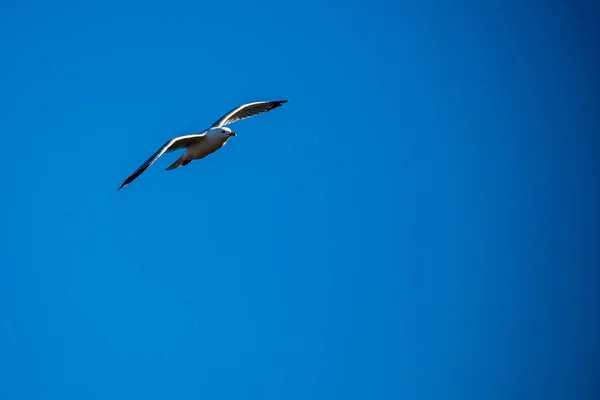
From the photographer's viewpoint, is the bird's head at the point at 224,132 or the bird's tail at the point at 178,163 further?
the bird's tail at the point at 178,163

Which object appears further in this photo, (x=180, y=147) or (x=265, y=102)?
(x=265, y=102)

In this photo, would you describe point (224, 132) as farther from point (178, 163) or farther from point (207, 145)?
point (178, 163)

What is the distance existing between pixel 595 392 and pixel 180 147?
135141mm

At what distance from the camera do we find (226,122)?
1884cm

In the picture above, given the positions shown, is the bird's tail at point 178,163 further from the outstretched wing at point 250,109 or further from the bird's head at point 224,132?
the outstretched wing at point 250,109

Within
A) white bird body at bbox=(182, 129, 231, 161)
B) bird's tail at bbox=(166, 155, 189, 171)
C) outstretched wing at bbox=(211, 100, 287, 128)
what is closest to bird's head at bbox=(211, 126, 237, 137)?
white bird body at bbox=(182, 129, 231, 161)

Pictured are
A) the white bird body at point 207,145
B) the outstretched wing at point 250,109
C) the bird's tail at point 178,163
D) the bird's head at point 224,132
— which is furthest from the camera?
the outstretched wing at point 250,109

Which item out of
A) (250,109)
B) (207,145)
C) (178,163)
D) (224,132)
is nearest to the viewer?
(224,132)

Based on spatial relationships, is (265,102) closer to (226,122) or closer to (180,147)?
(226,122)

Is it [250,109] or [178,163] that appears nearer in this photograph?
[178,163]

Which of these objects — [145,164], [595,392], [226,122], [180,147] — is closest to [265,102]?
[226,122]

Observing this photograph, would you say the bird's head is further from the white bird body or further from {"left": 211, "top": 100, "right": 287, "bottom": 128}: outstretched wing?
{"left": 211, "top": 100, "right": 287, "bottom": 128}: outstretched wing

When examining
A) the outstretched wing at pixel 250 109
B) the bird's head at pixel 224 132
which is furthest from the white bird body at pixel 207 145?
the outstretched wing at pixel 250 109

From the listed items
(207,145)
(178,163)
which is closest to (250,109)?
(178,163)
